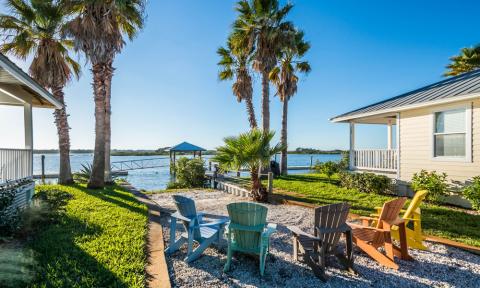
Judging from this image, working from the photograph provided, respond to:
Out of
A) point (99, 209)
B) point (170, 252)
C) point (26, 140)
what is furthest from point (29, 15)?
point (170, 252)

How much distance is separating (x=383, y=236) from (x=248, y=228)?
238cm

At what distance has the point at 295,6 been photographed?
15977 mm

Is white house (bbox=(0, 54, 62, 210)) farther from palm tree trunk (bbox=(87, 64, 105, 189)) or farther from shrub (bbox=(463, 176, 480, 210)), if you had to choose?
shrub (bbox=(463, 176, 480, 210))

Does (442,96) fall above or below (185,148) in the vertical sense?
above

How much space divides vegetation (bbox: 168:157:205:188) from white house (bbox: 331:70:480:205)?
8837mm

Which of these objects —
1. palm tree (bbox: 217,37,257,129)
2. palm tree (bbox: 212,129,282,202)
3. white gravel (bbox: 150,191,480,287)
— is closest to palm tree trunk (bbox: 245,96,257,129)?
palm tree (bbox: 217,37,257,129)

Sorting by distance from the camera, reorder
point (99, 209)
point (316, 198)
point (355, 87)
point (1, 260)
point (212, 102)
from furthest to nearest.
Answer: point (212, 102) → point (355, 87) → point (316, 198) → point (99, 209) → point (1, 260)

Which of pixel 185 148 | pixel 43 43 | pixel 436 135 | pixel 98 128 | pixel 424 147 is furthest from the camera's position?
pixel 185 148

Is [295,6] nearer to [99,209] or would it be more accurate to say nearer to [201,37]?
[201,37]

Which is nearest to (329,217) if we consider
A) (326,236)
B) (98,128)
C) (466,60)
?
(326,236)

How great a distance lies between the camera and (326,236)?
14.4 feet

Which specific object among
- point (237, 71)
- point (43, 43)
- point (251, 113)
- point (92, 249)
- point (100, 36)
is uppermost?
point (237, 71)

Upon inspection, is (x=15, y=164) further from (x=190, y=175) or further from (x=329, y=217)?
(x=190, y=175)

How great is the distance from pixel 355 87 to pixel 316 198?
47.8 ft
